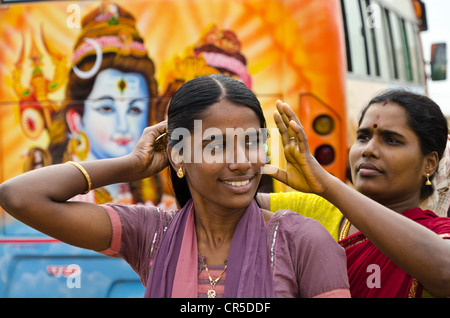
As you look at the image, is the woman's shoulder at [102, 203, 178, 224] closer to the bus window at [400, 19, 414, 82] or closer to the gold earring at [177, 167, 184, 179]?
the gold earring at [177, 167, 184, 179]

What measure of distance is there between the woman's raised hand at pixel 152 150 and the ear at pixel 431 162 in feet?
3.71

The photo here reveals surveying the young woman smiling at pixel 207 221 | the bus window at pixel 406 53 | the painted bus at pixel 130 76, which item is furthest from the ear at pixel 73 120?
the bus window at pixel 406 53

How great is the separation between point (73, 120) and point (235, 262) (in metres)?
2.49

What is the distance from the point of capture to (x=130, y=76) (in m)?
3.70

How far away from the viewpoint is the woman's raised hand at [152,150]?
2.06m

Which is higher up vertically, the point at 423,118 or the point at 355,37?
the point at 355,37

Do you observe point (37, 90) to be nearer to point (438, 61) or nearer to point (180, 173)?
point (180, 173)

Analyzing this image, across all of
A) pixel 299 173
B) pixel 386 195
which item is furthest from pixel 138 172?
pixel 386 195

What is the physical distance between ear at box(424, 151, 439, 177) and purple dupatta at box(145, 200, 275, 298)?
2.61 feet

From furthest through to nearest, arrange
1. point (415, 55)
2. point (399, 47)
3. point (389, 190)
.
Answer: point (415, 55) → point (399, 47) → point (389, 190)

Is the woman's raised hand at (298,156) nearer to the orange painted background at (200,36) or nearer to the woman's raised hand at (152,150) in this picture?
the woman's raised hand at (152,150)

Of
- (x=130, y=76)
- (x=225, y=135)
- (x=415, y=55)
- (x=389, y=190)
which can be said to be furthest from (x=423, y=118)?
(x=415, y=55)

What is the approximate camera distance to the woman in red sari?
1.68 meters

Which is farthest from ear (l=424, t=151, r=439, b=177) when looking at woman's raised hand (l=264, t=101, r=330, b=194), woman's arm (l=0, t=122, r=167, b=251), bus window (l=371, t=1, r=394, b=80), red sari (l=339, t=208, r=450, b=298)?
bus window (l=371, t=1, r=394, b=80)
